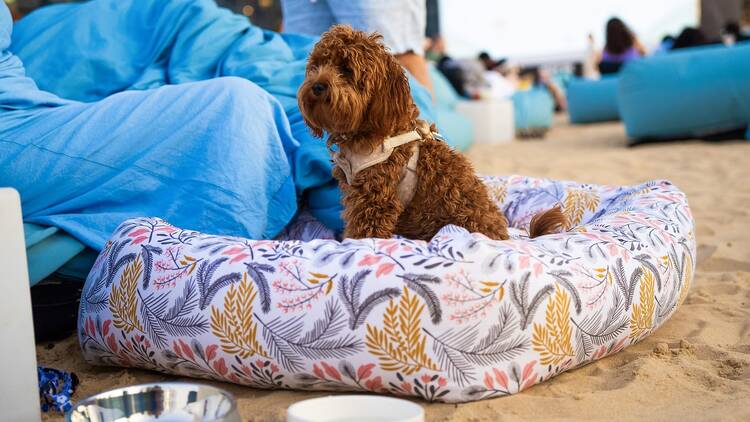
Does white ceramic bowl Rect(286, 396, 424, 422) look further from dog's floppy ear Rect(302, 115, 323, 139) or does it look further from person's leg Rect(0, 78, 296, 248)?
person's leg Rect(0, 78, 296, 248)

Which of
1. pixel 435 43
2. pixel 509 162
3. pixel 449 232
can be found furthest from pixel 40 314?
pixel 435 43

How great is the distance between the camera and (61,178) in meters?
2.64

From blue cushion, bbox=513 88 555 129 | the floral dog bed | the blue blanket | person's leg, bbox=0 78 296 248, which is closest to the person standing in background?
the blue blanket

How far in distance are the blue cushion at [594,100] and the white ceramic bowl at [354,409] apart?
338 inches

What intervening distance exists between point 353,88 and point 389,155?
27 centimetres

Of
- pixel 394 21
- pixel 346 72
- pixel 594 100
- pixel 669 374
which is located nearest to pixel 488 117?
pixel 594 100

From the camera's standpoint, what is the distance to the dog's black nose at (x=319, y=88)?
2.10m

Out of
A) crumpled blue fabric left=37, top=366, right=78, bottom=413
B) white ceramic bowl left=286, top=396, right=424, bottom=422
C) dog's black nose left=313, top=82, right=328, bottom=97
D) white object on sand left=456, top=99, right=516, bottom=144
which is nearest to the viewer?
white ceramic bowl left=286, top=396, right=424, bottom=422

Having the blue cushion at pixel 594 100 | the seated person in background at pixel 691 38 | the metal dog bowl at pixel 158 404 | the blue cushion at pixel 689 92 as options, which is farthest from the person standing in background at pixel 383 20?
Answer: the blue cushion at pixel 594 100

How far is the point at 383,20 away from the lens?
3.36 meters

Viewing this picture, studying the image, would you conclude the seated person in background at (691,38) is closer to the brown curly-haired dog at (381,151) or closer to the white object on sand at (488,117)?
the white object on sand at (488,117)

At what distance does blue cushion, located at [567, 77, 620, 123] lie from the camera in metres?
9.48

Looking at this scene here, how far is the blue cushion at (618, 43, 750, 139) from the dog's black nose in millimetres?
5135

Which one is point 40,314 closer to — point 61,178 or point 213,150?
point 61,178
